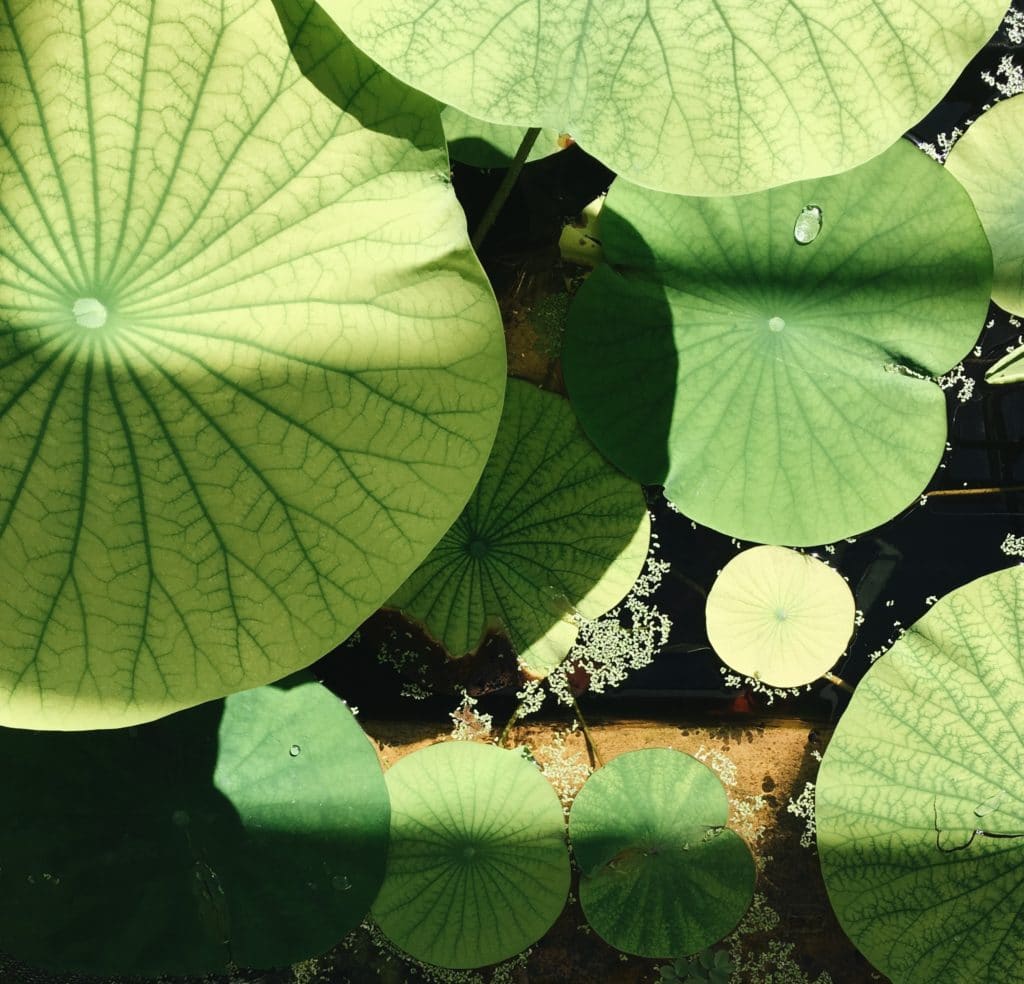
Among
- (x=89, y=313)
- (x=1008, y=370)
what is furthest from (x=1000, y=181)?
(x=89, y=313)

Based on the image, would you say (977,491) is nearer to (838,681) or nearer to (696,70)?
(838,681)

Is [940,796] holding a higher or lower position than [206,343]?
lower

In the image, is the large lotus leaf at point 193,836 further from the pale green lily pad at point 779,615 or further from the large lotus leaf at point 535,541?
the pale green lily pad at point 779,615

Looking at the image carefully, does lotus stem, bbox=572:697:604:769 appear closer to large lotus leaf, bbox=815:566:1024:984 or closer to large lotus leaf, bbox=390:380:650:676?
large lotus leaf, bbox=390:380:650:676

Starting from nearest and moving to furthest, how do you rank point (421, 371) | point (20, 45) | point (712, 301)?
point (20, 45) < point (421, 371) < point (712, 301)

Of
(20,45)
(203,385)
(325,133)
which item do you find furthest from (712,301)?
(20,45)

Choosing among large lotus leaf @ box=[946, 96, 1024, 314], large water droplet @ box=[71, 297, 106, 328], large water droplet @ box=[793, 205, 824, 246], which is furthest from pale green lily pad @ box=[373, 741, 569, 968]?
large lotus leaf @ box=[946, 96, 1024, 314]

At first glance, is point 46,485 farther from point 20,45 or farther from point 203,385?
point 20,45
